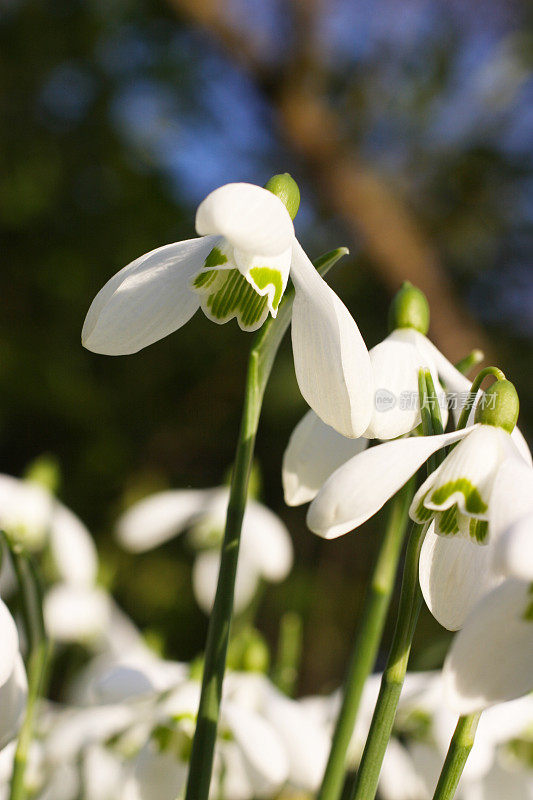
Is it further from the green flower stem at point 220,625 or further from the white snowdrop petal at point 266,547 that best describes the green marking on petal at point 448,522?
the white snowdrop petal at point 266,547

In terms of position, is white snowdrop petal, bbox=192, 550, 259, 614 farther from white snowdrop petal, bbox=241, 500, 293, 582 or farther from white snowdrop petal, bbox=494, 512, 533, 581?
white snowdrop petal, bbox=494, 512, 533, 581

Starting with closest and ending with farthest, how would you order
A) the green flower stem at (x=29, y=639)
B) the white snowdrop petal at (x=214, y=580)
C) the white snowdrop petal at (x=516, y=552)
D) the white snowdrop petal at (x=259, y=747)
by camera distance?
the white snowdrop petal at (x=516, y=552)
the green flower stem at (x=29, y=639)
the white snowdrop petal at (x=259, y=747)
the white snowdrop petal at (x=214, y=580)

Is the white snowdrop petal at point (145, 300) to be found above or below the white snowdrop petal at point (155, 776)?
above

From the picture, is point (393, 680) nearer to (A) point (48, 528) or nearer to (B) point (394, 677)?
(B) point (394, 677)

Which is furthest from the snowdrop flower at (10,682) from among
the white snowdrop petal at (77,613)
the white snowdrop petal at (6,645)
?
the white snowdrop petal at (77,613)

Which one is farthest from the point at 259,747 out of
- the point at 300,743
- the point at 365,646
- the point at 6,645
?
the point at 6,645

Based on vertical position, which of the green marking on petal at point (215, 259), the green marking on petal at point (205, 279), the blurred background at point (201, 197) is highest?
the green marking on petal at point (215, 259)

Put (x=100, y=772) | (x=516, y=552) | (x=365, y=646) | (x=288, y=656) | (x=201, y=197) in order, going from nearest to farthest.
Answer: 1. (x=516, y=552)
2. (x=365, y=646)
3. (x=100, y=772)
4. (x=288, y=656)
5. (x=201, y=197)
